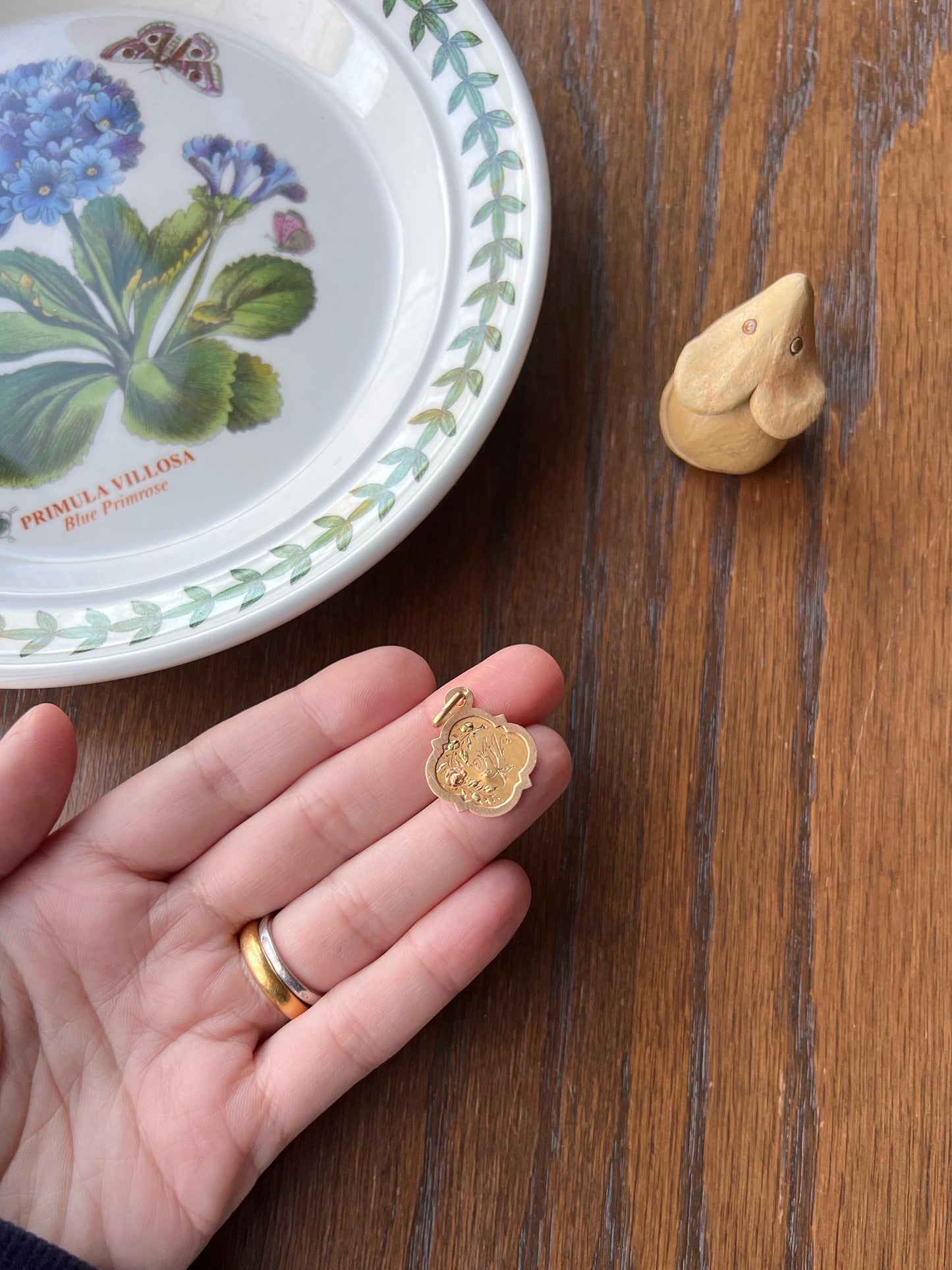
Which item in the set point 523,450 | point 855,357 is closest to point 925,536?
point 855,357

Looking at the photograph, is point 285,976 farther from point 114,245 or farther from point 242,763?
point 114,245

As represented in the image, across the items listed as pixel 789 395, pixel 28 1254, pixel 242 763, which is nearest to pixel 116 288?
pixel 242 763

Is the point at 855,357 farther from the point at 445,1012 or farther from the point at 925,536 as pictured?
the point at 445,1012

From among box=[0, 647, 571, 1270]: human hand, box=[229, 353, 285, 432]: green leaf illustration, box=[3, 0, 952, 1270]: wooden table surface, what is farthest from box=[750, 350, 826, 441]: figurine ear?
box=[229, 353, 285, 432]: green leaf illustration

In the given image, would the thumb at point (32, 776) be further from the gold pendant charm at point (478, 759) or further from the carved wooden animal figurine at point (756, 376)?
the carved wooden animal figurine at point (756, 376)

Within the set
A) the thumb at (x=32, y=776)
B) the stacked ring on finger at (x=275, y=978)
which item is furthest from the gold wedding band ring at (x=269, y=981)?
the thumb at (x=32, y=776)
